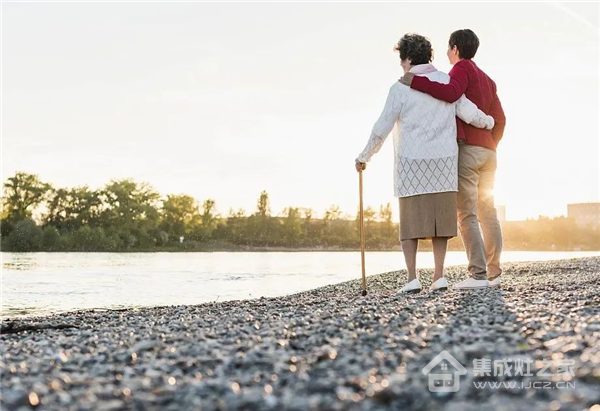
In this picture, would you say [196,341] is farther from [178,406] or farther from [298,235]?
[298,235]

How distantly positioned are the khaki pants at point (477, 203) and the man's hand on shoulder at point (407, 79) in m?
0.91

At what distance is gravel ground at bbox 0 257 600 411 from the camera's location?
9.87 ft

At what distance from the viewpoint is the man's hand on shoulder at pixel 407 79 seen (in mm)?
7125

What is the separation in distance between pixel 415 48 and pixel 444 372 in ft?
15.6

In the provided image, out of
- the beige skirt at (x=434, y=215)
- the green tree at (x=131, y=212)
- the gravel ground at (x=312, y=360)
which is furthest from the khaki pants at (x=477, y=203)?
the green tree at (x=131, y=212)

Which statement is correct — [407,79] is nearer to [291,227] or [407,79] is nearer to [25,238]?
[25,238]

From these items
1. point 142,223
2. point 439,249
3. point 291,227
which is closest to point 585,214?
point 291,227

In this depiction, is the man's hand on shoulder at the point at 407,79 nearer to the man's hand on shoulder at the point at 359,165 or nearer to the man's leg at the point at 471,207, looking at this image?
the man's leg at the point at 471,207

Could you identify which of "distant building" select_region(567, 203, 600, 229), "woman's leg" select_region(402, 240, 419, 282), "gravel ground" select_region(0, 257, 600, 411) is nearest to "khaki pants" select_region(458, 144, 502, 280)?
"woman's leg" select_region(402, 240, 419, 282)

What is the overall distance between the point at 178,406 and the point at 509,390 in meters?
1.54

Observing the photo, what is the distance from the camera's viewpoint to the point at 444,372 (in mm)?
3285

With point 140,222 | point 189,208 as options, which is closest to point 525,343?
point 140,222

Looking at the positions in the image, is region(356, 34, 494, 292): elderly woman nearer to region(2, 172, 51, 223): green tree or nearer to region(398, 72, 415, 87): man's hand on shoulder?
region(398, 72, 415, 87): man's hand on shoulder

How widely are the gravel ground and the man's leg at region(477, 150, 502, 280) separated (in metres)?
2.27
